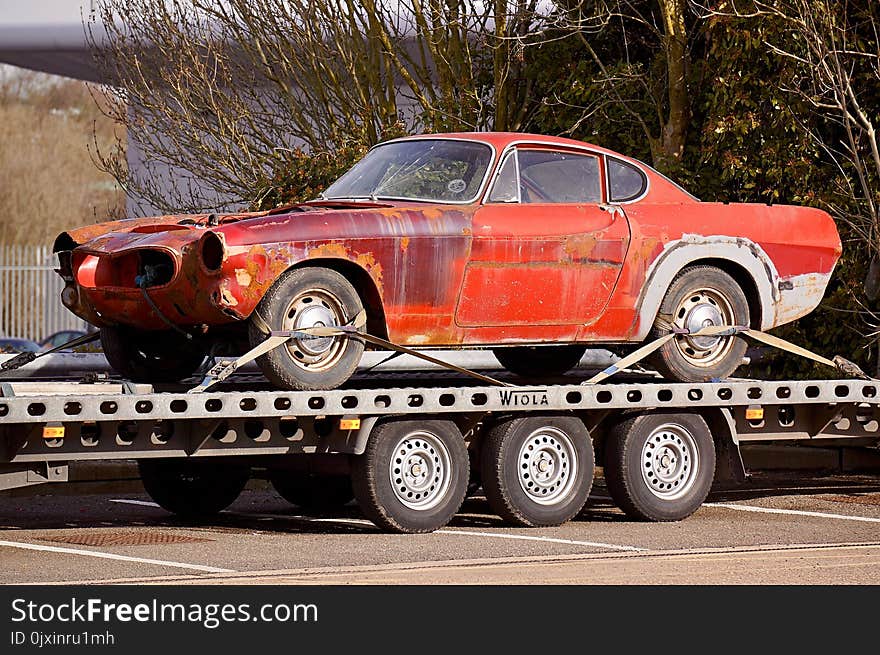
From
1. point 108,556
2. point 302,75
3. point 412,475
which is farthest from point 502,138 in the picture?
point 302,75

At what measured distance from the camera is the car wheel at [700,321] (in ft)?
35.8

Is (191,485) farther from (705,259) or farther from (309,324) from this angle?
(705,259)

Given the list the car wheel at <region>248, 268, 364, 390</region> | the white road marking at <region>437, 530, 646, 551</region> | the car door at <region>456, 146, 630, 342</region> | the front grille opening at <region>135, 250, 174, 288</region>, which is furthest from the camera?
the car door at <region>456, 146, 630, 342</region>

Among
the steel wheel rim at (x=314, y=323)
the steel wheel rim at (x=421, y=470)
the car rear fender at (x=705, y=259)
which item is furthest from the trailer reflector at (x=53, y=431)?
the car rear fender at (x=705, y=259)

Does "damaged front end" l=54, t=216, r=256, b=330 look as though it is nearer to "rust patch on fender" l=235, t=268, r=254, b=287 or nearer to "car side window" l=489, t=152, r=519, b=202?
"rust patch on fender" l=235, t=268, r=254, b=287

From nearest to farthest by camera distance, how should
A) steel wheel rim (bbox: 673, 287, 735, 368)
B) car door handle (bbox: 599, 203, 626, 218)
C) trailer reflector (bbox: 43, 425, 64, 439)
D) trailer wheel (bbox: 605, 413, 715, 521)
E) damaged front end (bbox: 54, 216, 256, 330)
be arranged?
trailer reflector (bbox: 43, 425, 64, 439), damaged front end (bbox: 54, 216, 256, 330), car door handle (bbox: 599, 203, 626, 218), trailer wheel (bbox: 605, 413, 715, 521), steel wheel rim (bbox: 673, 287, 735, 368)

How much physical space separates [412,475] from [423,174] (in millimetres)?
1915

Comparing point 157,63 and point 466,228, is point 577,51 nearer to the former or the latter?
point 157,63

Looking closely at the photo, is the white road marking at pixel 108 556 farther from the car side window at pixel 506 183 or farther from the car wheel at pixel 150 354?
the car side window at pixel 506 183

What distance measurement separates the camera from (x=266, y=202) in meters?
17.8

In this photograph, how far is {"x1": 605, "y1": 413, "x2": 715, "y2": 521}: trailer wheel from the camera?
10.8 metres

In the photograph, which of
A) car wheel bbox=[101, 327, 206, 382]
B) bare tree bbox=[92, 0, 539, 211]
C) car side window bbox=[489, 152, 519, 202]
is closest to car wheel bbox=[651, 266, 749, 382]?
car side window bbox=[489, 152, 519, 202]

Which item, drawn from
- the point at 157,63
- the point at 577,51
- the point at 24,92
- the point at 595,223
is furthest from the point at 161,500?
the point at 24,92

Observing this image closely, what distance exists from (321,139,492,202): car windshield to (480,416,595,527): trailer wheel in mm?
1499
